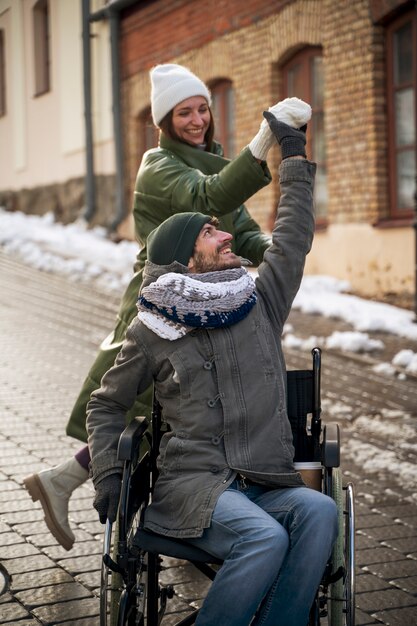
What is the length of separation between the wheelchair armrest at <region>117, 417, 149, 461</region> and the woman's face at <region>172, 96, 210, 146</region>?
141cm

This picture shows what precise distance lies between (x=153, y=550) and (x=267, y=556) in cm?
37

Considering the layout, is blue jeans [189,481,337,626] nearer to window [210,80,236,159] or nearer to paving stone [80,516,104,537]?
paving stone [80,516,104,537]

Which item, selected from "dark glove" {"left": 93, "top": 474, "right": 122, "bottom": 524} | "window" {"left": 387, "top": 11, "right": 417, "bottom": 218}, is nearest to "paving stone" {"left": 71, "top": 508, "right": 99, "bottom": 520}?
"dark glove" {"left": 93, "top": 474, "right": 122, "bottom": 524}

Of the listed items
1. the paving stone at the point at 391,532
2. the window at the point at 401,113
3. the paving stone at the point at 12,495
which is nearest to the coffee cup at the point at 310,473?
the paving stone at the point at 391,532

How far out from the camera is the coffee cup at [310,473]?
3539 millimetres

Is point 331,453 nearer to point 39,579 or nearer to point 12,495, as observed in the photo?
point 39,579

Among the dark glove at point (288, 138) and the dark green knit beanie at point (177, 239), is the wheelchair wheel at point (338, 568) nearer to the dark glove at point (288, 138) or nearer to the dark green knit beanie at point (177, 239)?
the dark green knit beanie at point (177, 239)

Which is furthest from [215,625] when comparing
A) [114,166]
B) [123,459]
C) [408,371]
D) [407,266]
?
[114,166]

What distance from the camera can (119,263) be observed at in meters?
15.3

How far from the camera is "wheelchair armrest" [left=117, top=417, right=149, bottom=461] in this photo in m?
3.29

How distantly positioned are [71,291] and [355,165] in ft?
12.0

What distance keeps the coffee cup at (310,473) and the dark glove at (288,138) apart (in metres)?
1.00

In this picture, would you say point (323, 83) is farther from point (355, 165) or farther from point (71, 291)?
point (71, 291)

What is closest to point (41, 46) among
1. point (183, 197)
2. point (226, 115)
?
point (226, 115)
